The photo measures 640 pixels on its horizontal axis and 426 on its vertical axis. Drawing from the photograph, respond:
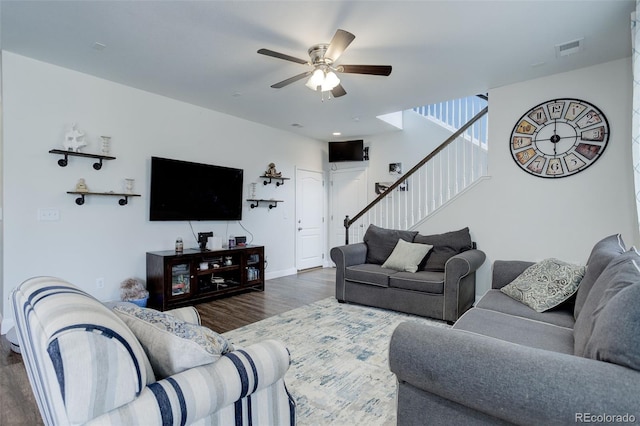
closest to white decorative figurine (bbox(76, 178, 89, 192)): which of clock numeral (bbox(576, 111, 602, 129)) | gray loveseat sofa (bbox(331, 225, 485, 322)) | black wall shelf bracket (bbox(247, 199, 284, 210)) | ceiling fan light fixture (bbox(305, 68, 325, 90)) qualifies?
black wall shelf bracket (bbox(247, 199, 284, 210))

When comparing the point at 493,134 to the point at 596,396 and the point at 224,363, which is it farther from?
the point at 224,363

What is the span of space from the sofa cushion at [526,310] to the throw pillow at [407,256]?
1199 mm

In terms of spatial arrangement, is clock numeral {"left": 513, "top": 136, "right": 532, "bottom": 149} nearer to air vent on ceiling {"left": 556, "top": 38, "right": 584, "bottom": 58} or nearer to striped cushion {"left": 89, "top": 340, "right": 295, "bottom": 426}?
air vent on ceiling {"left": 556, "top": 38, "right": 584, "bottom": 58}

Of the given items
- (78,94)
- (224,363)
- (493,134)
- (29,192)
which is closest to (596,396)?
(224,363)

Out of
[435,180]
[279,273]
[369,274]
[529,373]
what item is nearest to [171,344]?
[529,373]

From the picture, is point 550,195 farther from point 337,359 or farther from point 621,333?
point 621,333

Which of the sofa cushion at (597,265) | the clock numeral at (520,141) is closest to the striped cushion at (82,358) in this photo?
the sofa cushion at (597,265)

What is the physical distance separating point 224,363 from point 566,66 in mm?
4173

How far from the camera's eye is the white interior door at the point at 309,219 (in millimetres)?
6129

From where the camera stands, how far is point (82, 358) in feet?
2.59

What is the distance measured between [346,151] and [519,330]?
16.2 ft

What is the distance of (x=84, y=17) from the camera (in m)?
2.45

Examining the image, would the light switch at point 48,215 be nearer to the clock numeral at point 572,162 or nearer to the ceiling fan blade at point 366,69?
the ceiling fan blade at point 366,69

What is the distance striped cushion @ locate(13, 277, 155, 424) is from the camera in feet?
2.57
